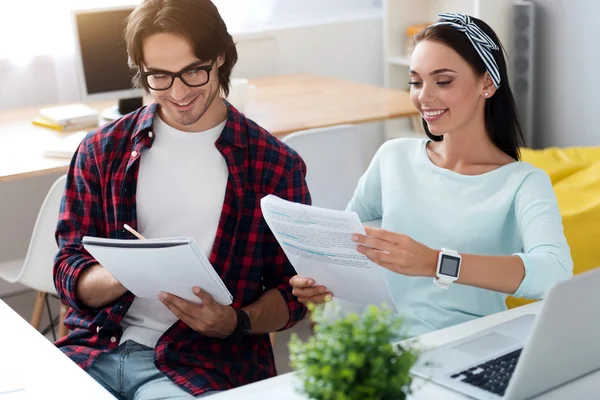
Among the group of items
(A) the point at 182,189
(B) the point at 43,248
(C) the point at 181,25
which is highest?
(C) the point at 181,25

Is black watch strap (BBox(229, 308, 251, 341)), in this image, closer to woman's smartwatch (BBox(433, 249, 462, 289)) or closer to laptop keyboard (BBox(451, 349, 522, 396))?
woman's smartwatch (BBox(433, 249, 462, 289))

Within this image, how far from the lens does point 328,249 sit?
1479 mm

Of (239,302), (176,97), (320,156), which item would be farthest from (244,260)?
(320,156)

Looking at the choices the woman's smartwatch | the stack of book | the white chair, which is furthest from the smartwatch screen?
the stack of book

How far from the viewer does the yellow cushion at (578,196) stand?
8.37ft

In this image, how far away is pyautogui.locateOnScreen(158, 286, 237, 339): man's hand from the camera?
1.65 meters

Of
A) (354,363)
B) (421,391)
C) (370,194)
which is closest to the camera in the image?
(354,363)

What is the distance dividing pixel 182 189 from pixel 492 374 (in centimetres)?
82

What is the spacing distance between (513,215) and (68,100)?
8.39 ft

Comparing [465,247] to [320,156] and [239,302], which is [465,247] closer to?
[239,302]

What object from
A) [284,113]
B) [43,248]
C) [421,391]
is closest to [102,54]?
[284,113]

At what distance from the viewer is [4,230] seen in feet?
12.1

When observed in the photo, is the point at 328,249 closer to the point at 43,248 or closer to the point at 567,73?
the point at 43,248

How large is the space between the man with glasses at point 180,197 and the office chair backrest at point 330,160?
0.70m
